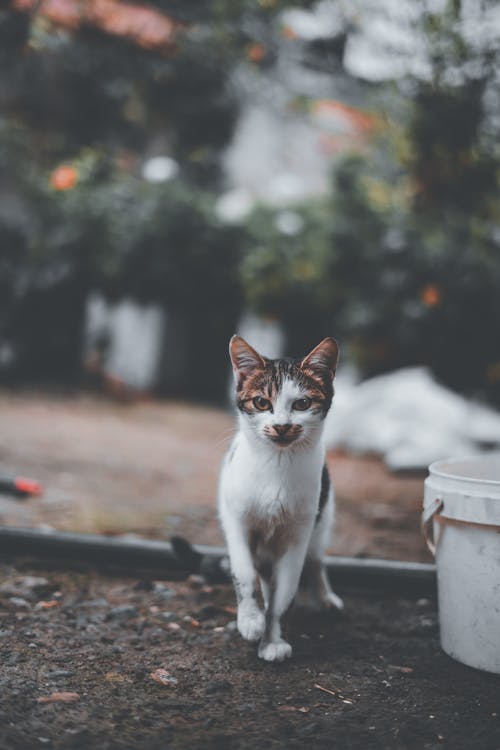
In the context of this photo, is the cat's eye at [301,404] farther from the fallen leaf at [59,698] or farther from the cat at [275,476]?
the fallen leaf at [59,698]

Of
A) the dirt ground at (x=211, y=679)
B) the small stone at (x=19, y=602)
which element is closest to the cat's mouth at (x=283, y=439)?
the dirt ground at (x=211, y=679)

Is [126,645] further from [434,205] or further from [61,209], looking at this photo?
[61,209]

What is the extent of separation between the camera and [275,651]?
6.77 feet

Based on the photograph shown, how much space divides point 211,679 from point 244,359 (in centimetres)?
99

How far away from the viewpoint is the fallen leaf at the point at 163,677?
1.93m

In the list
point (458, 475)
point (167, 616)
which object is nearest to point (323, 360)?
point (458, 475)

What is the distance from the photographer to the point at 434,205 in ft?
18.5

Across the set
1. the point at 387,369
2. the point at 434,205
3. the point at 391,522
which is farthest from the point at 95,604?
the point at 387,369

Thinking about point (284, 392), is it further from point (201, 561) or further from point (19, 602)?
point (19, 602)

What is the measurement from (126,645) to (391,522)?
211 centimetres

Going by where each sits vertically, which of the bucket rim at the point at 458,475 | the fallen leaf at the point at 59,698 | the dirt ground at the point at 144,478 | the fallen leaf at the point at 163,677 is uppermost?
the bucket rim at the point at 458,475

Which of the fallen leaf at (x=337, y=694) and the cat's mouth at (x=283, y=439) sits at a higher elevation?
the cat's mouth at (x=283, y=439)

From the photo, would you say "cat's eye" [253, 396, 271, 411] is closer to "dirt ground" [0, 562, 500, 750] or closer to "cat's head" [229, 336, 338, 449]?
"cat's head" [229, 336, 338, 449]

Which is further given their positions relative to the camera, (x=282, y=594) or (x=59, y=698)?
(x=282, y=594)
